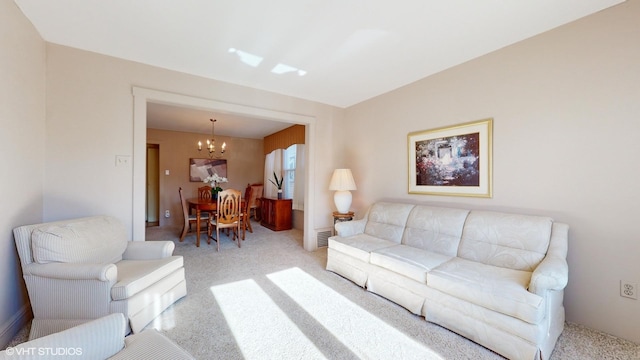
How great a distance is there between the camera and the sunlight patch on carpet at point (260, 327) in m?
1.64

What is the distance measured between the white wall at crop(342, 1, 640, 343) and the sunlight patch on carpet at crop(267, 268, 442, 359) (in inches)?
58.2

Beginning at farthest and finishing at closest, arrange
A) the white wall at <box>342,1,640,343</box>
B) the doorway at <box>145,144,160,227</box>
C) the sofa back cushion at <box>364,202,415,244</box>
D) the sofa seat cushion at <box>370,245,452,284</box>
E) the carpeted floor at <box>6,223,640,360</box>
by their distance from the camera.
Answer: the doorway at <box>145,144,160,227</box>
the sofa back cushion at <box>364,202,415,244</box>
the sofa seat cushion at <box>370,245,452,284</box>
the white wall at <box>342,1,640,343</box>
the carpeted floor at <box>6,223,640,360</box>

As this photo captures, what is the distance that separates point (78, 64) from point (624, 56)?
4642 mm

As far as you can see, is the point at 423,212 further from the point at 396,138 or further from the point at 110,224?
the point at 110,224

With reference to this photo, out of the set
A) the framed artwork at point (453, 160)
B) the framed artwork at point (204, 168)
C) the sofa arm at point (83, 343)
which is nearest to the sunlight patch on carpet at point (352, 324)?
the sofa arm at point (83, 343)

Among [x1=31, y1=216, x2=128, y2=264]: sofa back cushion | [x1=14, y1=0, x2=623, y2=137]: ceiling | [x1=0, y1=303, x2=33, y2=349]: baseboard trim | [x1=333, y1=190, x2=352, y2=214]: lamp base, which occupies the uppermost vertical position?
[x1=14, y1=0, x2=623, y2=137]: ceiling

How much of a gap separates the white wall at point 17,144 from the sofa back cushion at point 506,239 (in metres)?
3.65

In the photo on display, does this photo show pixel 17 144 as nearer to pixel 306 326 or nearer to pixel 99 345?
pixel 99 345

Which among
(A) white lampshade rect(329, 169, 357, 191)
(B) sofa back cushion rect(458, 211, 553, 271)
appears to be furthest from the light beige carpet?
(A) white lampshade rect(329, 169, 357, 191)

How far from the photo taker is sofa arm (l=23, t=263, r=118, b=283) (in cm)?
166

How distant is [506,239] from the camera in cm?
212

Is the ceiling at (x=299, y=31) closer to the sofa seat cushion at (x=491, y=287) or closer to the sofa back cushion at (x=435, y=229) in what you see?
the sofa back cushion at (x=435, y=229)

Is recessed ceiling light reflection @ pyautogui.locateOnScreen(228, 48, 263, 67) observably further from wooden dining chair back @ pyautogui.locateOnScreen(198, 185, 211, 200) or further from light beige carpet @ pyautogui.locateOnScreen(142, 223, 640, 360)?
wooden dining chair back @ pyautogui.locateOnScreen(198, 185, 211, 200)

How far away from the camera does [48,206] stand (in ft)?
7.44
